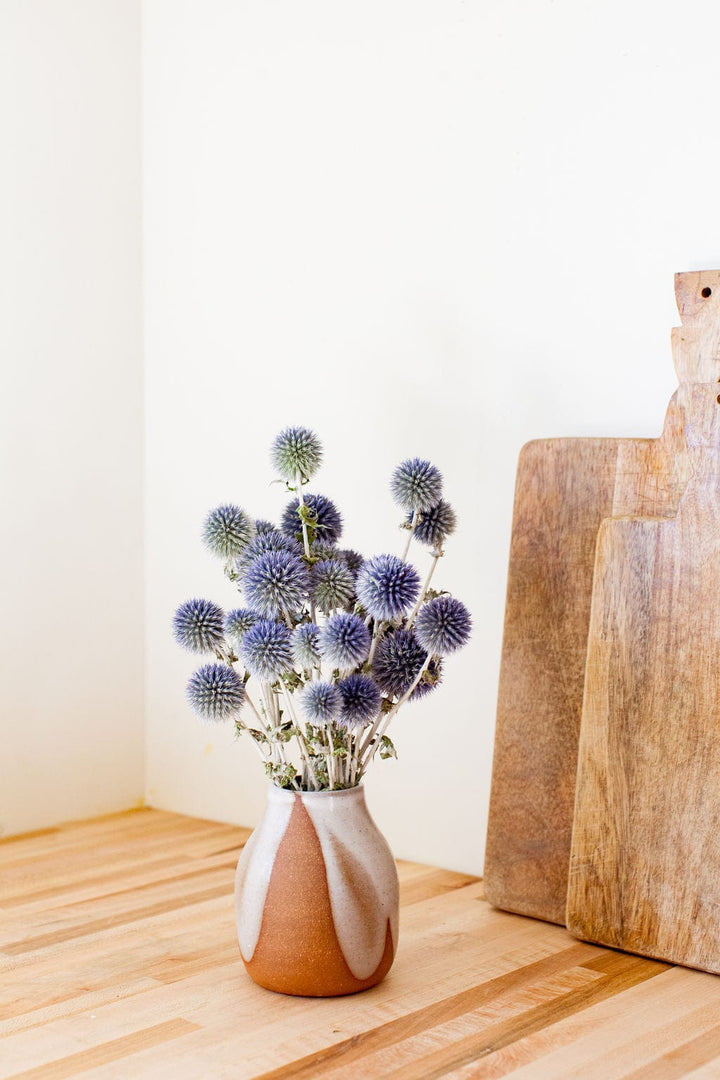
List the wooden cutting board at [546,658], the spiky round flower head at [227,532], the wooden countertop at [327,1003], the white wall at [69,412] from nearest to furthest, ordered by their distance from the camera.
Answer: the wooden countertop at [327,1003] < the spiky round flower head at [227,532] < the wooden cutting board at [546,658] < the white wall at [69,412]

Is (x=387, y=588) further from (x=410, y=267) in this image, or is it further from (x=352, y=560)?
(x=410, y=267)

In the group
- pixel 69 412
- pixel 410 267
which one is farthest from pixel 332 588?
pixel 69 412

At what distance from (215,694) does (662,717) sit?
471 mm

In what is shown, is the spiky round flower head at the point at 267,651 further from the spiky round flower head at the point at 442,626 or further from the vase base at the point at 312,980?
the vase base at the point at 312,980

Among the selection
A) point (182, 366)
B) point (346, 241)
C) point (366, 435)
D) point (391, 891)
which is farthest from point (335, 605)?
point (182, 366)

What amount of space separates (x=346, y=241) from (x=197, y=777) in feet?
2.82

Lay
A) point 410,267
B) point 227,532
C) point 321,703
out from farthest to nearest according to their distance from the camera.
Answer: point 410,267 → point 227,532 → point 321,703

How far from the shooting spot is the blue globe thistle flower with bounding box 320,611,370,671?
1120mm

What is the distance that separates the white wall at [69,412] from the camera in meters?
1.72

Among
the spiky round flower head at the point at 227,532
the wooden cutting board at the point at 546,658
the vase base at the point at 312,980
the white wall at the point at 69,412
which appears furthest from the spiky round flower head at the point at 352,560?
the white wall at the point at 69,412

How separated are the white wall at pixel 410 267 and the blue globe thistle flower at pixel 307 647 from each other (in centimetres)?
44

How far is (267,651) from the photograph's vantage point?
114 cm

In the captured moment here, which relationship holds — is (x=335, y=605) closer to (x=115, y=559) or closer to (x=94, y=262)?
(x=115, y=559)

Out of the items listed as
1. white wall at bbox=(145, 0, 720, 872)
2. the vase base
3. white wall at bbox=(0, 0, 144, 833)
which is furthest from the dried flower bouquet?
white wall at bbox=(0, 0, 144, 833)
